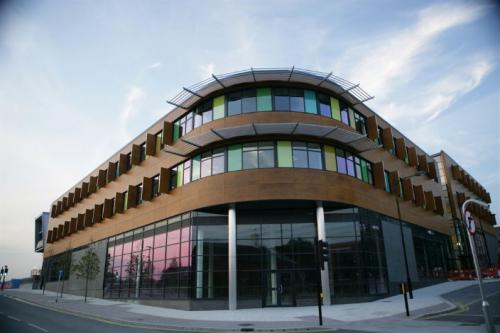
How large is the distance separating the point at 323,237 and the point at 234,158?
9.28 meters

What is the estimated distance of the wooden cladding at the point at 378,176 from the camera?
32.9 meters

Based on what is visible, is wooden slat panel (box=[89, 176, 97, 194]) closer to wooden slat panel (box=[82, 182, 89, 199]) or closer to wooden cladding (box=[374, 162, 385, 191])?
wooden slat panel (box=[82, 182, 89, 199])

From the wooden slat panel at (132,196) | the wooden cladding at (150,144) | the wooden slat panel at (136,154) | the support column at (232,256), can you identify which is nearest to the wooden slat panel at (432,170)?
the support column at (232,256)

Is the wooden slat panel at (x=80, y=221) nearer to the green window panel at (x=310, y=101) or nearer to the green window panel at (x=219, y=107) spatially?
the green window panel at (x=219, y=107)

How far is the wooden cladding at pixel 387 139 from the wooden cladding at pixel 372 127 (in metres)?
3.65

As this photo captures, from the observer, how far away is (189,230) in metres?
28.5

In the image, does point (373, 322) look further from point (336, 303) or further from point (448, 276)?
point (448, 276)

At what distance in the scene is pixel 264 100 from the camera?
2925cm

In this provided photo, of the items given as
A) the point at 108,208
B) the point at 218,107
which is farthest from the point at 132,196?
the point at 218,107

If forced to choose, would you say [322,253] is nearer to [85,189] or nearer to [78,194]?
[85,189]

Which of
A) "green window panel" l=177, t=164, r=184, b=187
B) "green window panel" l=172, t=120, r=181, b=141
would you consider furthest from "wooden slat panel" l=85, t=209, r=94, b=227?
"green window panel" l=177, t=164, r=184, b=187

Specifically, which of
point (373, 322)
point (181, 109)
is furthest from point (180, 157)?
point (373, 322)

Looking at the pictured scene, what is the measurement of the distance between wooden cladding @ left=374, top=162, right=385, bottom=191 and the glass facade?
5548mm

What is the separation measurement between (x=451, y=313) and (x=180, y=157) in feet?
77.5
